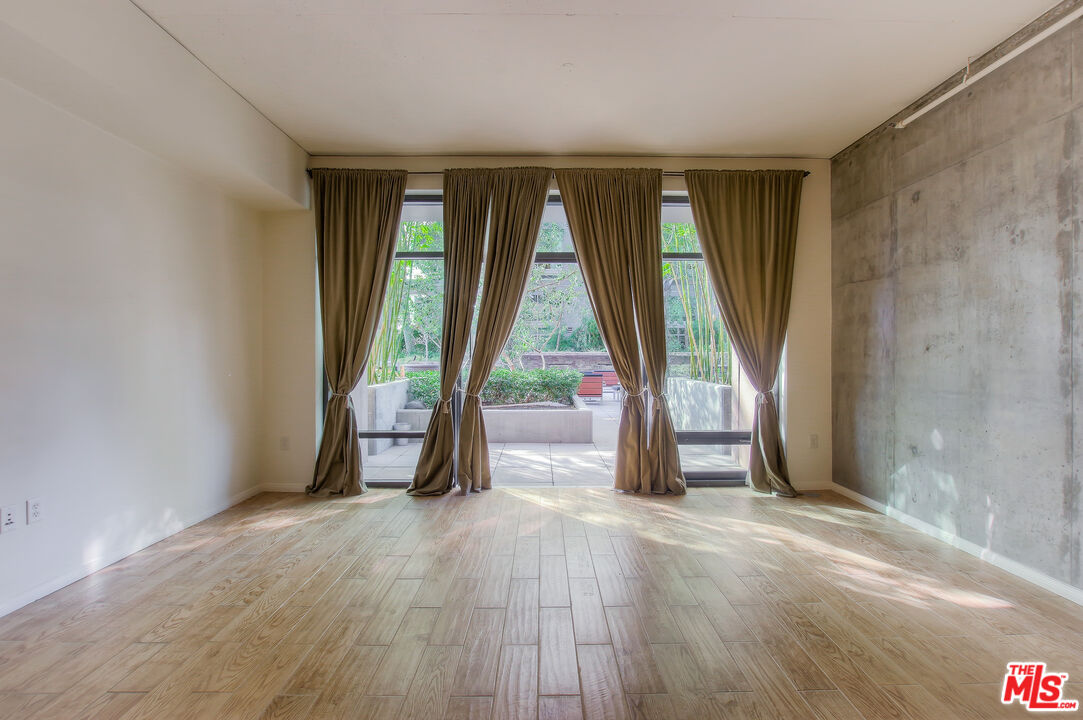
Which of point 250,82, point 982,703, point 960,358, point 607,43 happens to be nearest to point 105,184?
point 250,82

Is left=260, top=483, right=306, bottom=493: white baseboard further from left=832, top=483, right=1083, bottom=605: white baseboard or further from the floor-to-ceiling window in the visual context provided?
left=832, top=483, right=1083, bottom=605: white baseboard

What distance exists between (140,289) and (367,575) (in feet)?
7.49

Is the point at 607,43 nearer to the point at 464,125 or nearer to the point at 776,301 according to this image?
the point at 464,125

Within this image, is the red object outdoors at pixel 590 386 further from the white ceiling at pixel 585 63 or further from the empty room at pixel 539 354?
the white ceiling at pixel 585 63

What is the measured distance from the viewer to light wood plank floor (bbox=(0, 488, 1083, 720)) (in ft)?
6.15

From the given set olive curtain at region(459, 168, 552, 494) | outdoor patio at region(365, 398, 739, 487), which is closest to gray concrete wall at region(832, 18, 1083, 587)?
outdoor patio at region(365, 398, 739, 487)

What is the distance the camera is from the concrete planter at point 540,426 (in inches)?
252

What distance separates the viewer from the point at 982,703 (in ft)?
6.07

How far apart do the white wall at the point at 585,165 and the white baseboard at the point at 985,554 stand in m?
0.72

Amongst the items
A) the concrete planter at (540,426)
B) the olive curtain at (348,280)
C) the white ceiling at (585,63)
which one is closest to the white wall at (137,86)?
the white ceiling at (585,63)

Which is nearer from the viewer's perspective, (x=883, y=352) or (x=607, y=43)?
(x=607, y=43)

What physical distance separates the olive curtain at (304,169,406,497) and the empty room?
3cm

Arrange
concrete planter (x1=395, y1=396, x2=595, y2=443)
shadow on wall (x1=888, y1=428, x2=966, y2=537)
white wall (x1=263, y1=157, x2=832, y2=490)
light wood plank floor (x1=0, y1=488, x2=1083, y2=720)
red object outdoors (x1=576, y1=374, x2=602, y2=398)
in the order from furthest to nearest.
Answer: concrete planter (x1=395, y1=396, x2=595, y2=443), red object outdoors (x1=576, y1=374, x2=602, y2=398), white wall (x1=263, y1=157, x2=832, y2=490), shadow on wall (x1=888, y1=428, x2=966, y2=537), light wood plank floor (x1=0, y1=488, x2=1083, y2=720)

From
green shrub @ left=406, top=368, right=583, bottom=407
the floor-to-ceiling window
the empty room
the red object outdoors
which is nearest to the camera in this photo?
the empty room
